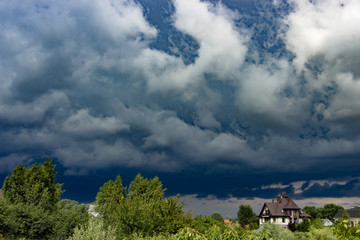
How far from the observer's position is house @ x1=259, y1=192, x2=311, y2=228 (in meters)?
86.4

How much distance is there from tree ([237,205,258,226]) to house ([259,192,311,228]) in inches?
675

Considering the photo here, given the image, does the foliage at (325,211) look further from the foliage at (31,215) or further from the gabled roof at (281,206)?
the foliage at (31,215)

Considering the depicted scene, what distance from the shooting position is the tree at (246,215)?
108 meters

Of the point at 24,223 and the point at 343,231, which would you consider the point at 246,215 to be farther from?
the point at 343,231

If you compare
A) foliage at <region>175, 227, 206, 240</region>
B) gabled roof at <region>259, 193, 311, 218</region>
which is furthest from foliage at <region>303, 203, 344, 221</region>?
foliage at <region>175, 227, 206, 240</region>

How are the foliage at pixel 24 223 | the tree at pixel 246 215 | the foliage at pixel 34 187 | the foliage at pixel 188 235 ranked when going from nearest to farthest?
the foliage at pixel 188 235 < the foliage at pixel 24 223 < the foliage at pixel 34 187 < the tree at pixel 246 215

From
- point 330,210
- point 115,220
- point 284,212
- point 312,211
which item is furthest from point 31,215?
point 330,210

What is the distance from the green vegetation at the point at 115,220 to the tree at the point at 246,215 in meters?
47.0

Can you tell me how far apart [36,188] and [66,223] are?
1421 centimetres

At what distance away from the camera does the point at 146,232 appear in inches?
1184

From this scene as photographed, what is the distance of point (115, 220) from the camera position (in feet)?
121

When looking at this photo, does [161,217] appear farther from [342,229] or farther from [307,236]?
[342,229]

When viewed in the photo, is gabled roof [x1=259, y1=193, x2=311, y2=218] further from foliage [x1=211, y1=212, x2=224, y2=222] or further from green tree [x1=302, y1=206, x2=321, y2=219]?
green tree [x1=302, y1=206, x2=321, y2=219]

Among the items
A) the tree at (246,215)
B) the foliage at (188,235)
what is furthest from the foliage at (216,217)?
the foliage at (188,235)
